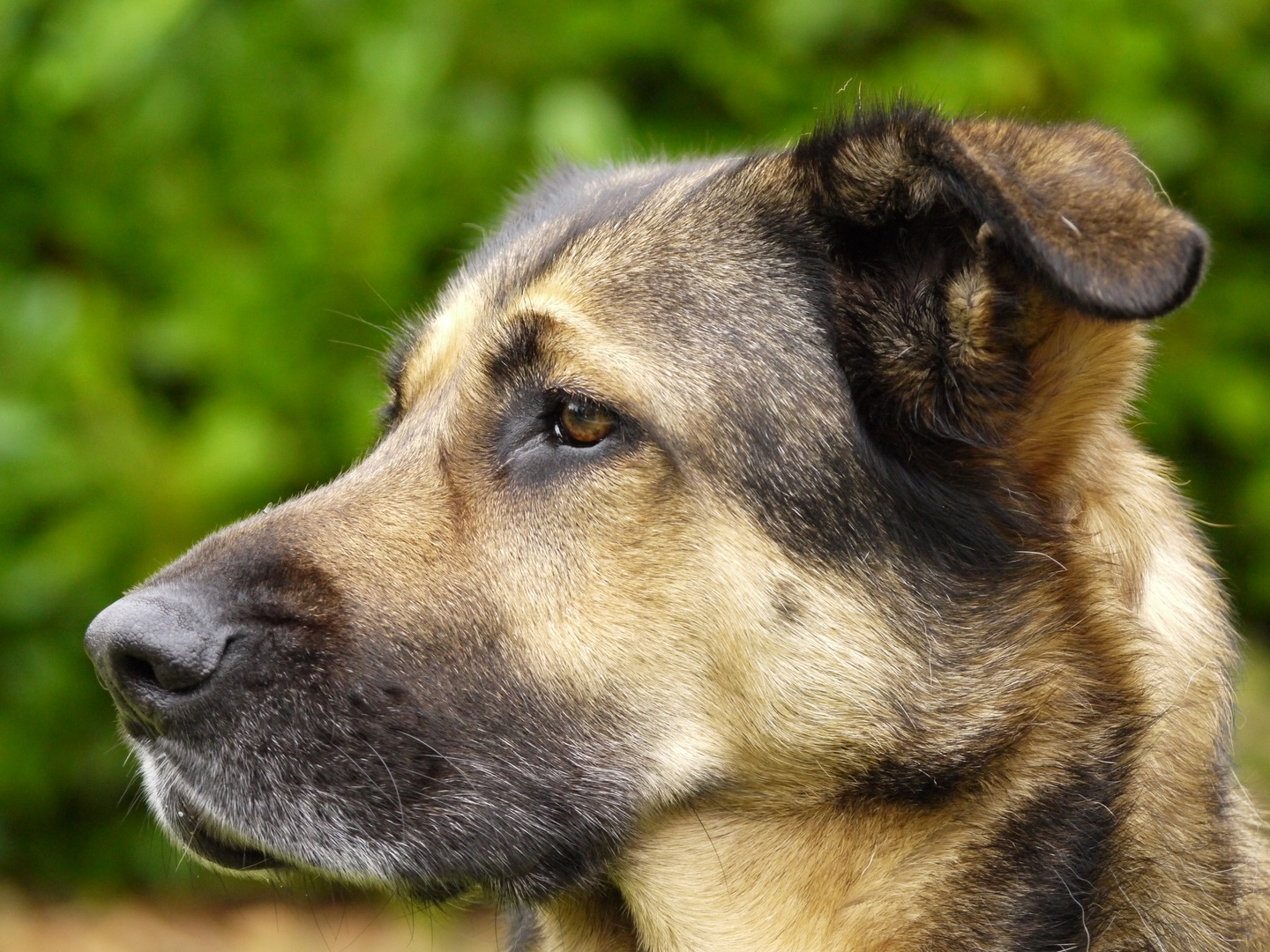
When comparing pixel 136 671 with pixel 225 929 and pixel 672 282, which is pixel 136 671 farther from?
pixel 225 929

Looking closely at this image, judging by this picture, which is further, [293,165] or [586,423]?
[293,165]

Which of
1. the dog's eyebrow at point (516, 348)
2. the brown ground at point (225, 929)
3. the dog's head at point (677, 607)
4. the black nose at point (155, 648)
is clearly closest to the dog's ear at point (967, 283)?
the dog's head at point (677, 607)

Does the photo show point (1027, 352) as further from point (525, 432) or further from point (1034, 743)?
point (525, 432)

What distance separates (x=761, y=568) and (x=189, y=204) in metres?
3.72

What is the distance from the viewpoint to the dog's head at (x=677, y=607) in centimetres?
299

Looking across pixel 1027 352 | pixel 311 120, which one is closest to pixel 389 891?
pixel 1027 352

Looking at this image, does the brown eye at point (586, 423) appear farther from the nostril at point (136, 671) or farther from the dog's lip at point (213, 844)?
the dog's lip at point (213, 844)

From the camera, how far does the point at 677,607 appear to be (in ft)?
9.85

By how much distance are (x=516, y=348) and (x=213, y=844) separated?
1.25 metres

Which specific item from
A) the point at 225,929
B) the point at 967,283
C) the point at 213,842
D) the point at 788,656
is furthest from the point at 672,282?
the point at 225,929

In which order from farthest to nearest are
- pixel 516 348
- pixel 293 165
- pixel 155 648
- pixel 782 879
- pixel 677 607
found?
1. pixel 293 165
2. pixel 516 348
3. pixel 782 879
4. pixel 677 607
5. pixel 155 648

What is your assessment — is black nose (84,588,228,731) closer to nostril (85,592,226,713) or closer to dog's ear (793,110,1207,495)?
nostril (85,592,226,713)

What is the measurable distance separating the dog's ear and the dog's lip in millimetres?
1588

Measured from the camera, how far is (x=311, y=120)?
5758 mm
